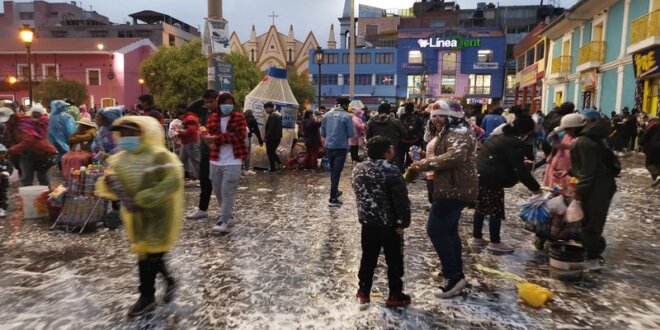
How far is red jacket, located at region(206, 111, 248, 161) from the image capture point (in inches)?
247

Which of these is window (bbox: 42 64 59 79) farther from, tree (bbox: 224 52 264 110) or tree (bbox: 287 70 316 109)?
tree (bbox: 287 70 316 109)

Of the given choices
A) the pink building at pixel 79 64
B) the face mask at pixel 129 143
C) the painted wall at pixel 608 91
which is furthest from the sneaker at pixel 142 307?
the pink building at pixel 79 64

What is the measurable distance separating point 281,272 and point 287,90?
990 cm

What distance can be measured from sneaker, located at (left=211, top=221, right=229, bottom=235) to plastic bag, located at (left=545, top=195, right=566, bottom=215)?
390cm

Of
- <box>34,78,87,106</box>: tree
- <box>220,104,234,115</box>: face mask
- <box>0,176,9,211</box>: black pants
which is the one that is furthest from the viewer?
<box>34,78,87,106</box>: tree

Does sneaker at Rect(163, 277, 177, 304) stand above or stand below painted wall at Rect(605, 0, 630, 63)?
below

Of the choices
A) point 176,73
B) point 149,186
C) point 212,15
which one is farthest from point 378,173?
point 176,73

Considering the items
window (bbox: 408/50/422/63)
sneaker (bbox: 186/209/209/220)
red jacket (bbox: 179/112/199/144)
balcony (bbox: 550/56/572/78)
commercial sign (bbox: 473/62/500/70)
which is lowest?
sneaker (bbox: 186/209/209/220)

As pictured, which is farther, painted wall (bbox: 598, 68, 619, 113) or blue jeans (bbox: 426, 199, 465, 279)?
painted wall (bbox: 598, 68, 619, 113)

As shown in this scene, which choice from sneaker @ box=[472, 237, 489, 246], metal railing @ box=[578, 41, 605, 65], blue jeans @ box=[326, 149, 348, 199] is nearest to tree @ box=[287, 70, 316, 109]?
metal railing @ box=[578, 41, 605, 65]

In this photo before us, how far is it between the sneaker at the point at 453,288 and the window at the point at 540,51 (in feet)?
107

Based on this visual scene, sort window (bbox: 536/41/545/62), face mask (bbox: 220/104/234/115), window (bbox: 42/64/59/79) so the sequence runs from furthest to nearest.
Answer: window (bbox: 42/64/59/79) < window (bbox: 536/41/545/62) < face mask (bbox: 220/104/234/115)

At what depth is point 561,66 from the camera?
89.5 feet

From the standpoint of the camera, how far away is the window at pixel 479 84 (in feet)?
178
